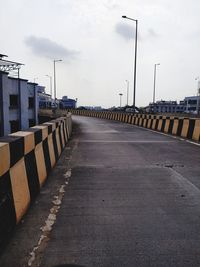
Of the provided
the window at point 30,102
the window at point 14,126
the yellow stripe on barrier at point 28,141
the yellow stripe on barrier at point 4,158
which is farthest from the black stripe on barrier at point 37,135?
the window at point 30,102

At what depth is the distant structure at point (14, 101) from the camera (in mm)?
37562

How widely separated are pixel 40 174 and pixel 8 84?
38262mm

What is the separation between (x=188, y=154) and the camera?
876cm

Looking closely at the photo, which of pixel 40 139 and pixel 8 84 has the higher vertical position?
pixel 8 84

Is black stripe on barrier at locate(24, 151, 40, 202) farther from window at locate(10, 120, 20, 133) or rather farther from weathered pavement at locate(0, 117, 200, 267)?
window at locate(10, 120, 20, 133)

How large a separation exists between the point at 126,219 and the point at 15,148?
5.51ft

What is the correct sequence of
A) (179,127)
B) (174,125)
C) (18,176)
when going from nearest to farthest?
(18,176) → (179,127) → (174,125)

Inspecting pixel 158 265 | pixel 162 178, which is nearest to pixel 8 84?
pixel 162 178

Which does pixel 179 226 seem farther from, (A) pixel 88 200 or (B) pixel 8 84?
(B) pixel 8 84

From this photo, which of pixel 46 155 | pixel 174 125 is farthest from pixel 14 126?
pixel 46 155

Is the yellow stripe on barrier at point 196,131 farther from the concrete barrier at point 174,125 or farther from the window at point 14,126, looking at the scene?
the window at point 14,126

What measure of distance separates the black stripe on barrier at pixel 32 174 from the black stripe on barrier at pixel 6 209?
86 centimetres

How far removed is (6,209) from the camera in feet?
10.4

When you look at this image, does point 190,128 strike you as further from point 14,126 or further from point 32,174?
point 14,126
